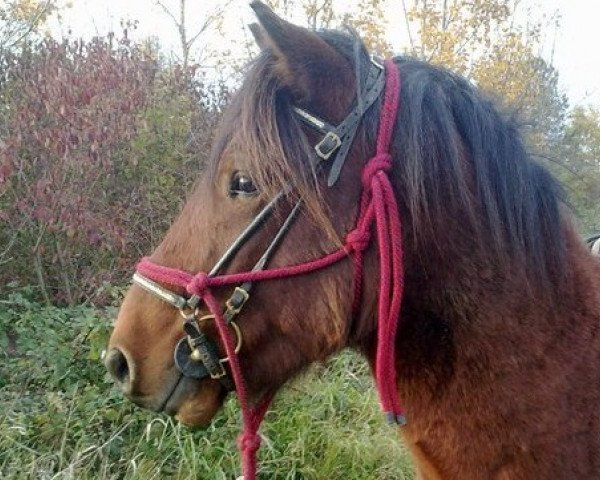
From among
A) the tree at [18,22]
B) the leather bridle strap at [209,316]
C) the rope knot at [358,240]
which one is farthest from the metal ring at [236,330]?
the tree at [18,22]

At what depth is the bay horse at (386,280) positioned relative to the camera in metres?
1.59

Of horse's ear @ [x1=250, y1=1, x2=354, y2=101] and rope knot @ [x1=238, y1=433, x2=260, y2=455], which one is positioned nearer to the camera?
horse's ear @ [x1=250, y1=1, x2=354, y2=101]

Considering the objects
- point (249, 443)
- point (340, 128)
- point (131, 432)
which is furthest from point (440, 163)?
point (131, 432)

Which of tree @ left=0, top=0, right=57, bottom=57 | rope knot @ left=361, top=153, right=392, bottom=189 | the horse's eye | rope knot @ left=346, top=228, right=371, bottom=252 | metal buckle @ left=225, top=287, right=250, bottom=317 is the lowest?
metal buckle @ left=225, top=287, right=250, bottom=317

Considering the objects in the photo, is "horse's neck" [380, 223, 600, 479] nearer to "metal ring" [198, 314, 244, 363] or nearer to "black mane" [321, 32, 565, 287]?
"black mane" [321, 32, 565, 287]

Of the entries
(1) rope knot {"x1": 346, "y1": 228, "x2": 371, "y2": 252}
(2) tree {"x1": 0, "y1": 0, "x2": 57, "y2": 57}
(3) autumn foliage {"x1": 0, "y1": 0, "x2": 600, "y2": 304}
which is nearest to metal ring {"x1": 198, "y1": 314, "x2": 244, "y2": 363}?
(1) rope knot {"x1": 346, "y1": 228, "x2": 371, "y2": 252}

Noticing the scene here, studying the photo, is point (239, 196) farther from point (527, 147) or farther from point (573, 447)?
point (573, 447)

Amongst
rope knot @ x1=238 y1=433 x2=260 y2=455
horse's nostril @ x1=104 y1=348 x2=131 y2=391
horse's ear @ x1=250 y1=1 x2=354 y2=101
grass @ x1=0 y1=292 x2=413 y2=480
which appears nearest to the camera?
horse's ear @ x1=250 y1=1 x2=354 y2=101

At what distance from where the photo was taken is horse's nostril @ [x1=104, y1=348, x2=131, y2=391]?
168cm

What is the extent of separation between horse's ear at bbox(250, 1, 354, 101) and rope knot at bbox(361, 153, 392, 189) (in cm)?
23

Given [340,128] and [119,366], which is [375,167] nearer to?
[340,128]

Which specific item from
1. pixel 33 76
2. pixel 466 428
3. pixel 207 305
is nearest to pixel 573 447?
pixel 466 428

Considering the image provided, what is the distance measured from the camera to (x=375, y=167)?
5.23ft

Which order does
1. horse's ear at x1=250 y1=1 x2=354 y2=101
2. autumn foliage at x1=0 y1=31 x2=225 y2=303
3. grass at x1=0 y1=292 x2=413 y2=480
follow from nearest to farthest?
horse's ear at x1=250 y1=1 x2=354 y2=101 → grass at x1=0 y1=292 x2=413 y2=480 → autumn foliage at x1=0 y1=31 x2=225 y2=303
